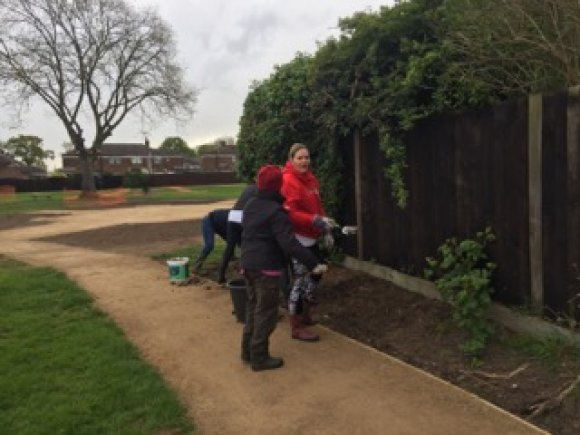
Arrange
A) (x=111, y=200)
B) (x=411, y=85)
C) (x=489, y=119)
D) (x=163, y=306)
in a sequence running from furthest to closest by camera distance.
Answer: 1. (x=111, y=200)
2. (x=163, y=306)
3. (x=411, y=85)
4. (x=489, y=119)

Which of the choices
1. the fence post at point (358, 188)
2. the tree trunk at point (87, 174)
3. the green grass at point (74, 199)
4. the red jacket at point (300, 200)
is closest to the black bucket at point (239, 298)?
the red jacket at point (300, 200)

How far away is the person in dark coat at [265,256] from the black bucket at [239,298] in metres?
1.15

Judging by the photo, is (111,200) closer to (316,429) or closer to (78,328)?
(78,328)

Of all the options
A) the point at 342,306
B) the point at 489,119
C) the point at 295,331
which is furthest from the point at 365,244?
the point at 489,119

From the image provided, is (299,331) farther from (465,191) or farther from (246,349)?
(465,191)

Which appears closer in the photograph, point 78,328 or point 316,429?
point 316,429

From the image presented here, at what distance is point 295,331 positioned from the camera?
5.71 meters

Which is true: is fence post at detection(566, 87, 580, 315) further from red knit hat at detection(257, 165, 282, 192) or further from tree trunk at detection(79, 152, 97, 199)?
tree trunk at detection(79, 152, 97, 199)

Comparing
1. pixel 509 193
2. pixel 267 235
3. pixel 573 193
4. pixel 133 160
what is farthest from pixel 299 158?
pixel 133 160

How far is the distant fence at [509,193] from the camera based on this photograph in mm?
4578

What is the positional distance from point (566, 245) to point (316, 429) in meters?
2.25

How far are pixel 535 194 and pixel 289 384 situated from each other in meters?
2.31

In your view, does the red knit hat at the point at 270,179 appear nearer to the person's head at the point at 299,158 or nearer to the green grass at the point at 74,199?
the person's head at the point at 299,158

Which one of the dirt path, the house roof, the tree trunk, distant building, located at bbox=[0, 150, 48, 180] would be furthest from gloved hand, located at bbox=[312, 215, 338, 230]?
the house roof
